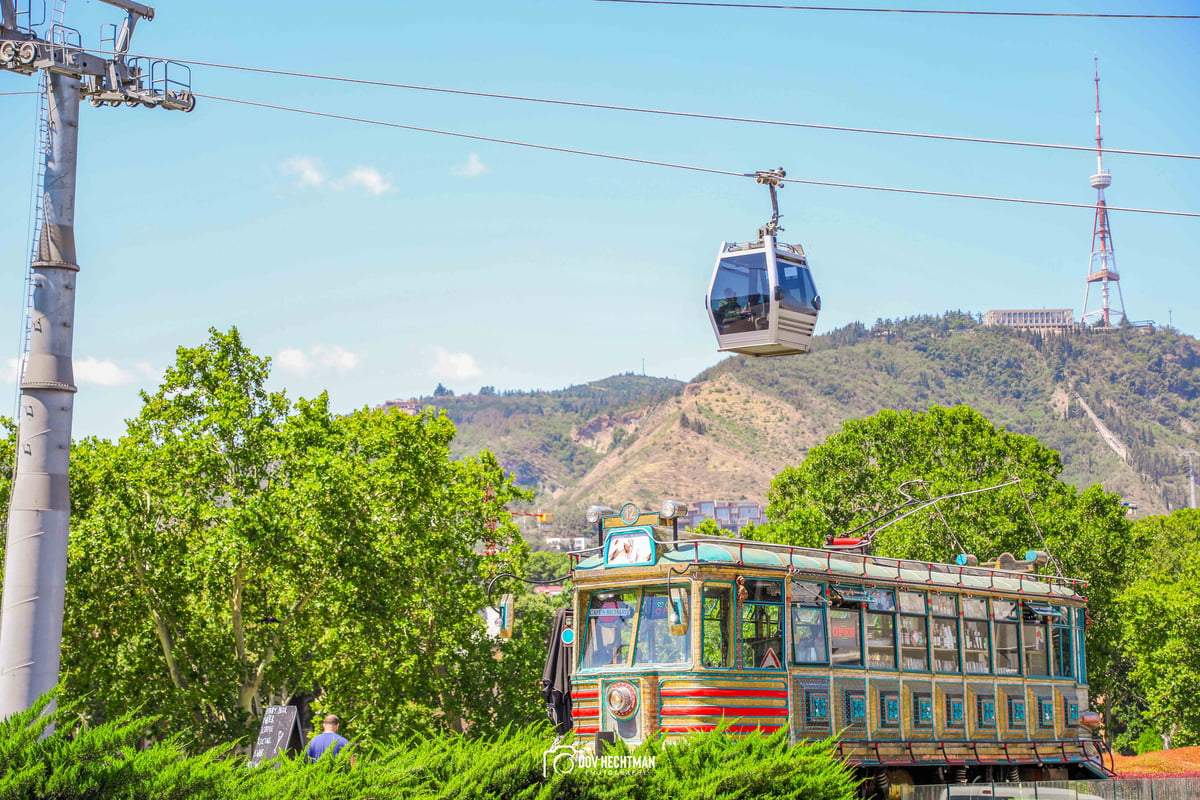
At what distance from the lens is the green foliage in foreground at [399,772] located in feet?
25.7

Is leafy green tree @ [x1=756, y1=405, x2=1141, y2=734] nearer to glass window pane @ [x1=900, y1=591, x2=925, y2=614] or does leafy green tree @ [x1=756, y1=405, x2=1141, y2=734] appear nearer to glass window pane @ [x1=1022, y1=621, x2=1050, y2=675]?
glass window pane @ [x1=1022, y1=621, x2=1050, y2=675]

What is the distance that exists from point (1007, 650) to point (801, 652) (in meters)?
5.65

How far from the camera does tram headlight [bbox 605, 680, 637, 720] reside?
53.3 feet

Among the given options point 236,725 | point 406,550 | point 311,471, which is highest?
point 311,471

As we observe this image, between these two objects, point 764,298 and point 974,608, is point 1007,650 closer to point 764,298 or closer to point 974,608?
point 974,608

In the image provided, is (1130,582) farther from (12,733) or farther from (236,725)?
(12,733)

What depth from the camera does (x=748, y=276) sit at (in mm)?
19516

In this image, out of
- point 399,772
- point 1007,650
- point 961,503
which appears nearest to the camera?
point 399,772

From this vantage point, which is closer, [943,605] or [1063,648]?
[943,605]

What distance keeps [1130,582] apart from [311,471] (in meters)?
40.6

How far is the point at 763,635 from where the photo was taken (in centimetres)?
1659

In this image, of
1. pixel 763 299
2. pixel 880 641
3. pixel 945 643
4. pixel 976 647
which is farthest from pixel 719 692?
pixel 763 299

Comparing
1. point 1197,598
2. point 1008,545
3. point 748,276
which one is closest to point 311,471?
point 748,276

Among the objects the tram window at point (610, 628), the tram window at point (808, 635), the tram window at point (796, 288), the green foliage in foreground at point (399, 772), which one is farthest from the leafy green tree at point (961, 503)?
the green foliage in foreground at point (399, 772)
